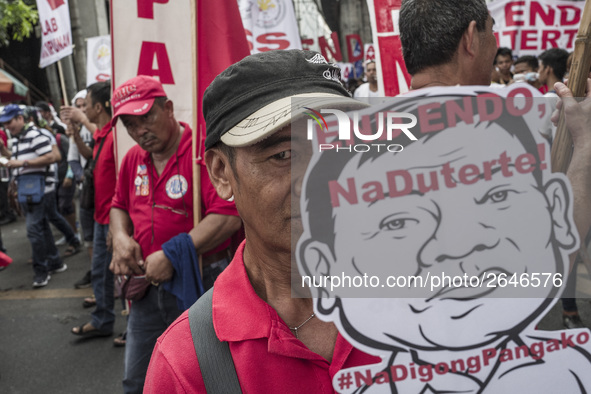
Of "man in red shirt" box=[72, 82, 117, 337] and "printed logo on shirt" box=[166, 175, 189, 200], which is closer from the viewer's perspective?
"printed logo on shirt" box=[166, 175, 189, 200]

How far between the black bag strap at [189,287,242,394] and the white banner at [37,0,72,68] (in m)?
5.17

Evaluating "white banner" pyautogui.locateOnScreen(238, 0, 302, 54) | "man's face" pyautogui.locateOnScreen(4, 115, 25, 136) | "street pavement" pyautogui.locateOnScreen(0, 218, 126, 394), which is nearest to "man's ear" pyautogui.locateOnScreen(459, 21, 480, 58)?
"street pavement" pyautogui.locateOnScreen(0, 218, 126, 394)

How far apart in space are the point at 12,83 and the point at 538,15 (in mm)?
11899

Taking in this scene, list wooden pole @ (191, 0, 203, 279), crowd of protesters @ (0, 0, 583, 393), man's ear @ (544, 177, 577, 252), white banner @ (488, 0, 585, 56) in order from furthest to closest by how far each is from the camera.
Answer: white banner @ (488, 0, 585, 56)
wooden pole @ (191, 0, 203, 279)
crowd of protesters @ (0, 0, 583, 393)
man's ear @ (544, 177, 577, 252)

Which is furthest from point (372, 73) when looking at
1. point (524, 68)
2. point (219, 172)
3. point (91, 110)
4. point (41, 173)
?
point (219, 172)

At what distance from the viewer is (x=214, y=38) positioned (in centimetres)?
251

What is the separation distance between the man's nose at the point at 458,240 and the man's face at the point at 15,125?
248 inches

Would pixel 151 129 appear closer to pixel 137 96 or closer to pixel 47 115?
pixel 137 96

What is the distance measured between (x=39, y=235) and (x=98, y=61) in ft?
9.02

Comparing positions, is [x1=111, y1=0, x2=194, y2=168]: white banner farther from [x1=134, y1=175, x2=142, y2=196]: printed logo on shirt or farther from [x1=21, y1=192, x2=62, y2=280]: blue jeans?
[x1=21, y1=192, x2=62, y2=280]: blue jeans

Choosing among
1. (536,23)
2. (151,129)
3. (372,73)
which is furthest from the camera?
(372,73)

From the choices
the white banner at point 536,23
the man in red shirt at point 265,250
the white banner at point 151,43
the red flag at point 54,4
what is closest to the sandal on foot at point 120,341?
the white banner at point 151,43

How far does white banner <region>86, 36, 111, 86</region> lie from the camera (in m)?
6.89

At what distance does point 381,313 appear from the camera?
0.68m
